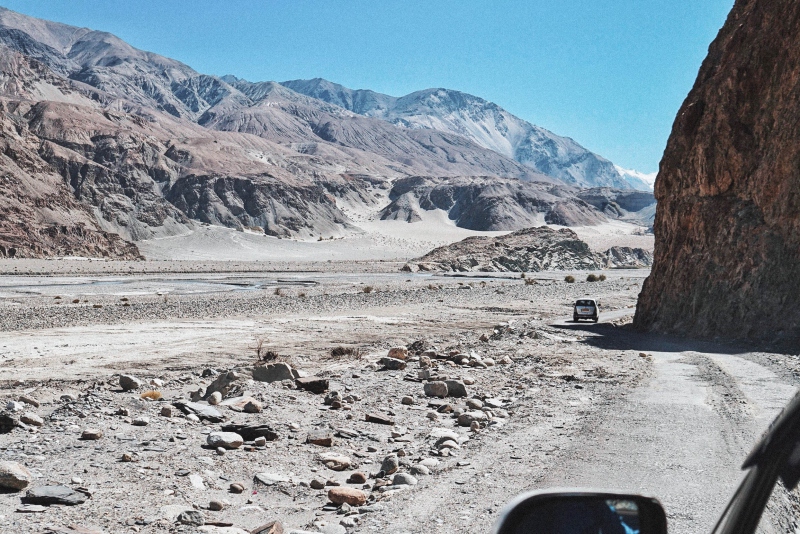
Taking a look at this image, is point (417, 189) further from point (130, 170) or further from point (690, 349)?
point (690, 349)

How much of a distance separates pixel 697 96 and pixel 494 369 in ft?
50.1

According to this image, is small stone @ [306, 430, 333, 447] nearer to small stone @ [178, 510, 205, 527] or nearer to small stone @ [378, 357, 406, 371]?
small stone @ [178, 510, 205, 527]

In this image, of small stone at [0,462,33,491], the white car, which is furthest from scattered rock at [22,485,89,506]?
the white car

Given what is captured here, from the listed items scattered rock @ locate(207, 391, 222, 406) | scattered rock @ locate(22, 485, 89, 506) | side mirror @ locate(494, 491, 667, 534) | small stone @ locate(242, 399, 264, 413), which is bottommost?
scattered rock @ locate(207, 391, 222, 406)

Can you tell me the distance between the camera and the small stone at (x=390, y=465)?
6.40 meters

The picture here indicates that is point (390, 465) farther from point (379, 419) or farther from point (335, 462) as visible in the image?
point (379, 419)

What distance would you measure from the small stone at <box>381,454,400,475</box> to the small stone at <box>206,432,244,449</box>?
5.33 ft

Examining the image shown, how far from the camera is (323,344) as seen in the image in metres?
20.3

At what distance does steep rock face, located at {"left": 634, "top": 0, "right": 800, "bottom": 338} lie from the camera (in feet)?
61.8

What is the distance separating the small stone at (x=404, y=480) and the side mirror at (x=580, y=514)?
423 centimetres

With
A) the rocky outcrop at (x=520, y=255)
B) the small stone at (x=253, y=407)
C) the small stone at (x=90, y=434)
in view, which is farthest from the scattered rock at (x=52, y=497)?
the rocky outcrop at (x=520, y=255)

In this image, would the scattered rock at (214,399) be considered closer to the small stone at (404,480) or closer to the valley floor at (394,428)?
the valley floor at (394,428)

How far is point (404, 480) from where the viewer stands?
595 centimetres

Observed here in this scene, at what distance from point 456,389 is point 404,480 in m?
4.60
